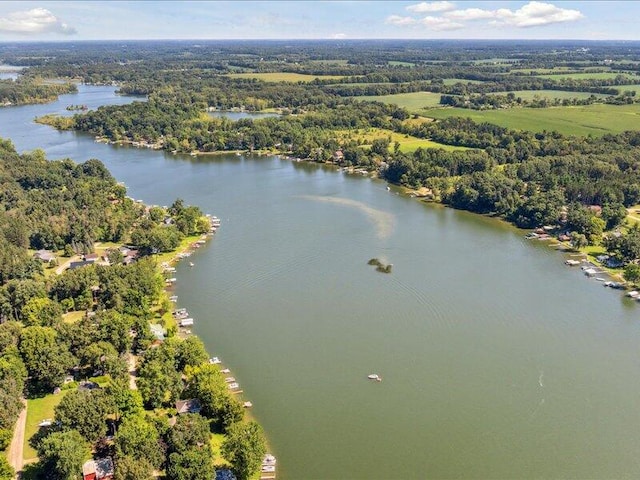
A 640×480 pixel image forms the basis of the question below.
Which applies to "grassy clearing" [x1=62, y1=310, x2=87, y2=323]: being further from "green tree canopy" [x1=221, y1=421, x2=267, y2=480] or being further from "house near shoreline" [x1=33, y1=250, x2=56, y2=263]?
"green tree canopy" [x1=221, y1=421, x2=267, y2=480]

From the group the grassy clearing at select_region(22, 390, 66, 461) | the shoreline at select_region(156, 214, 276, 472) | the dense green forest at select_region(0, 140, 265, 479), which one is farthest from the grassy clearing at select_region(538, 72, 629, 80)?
the grassy clearing at select_region(22, 390, 66, 461)

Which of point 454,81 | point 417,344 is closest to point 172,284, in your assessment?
point 417,344

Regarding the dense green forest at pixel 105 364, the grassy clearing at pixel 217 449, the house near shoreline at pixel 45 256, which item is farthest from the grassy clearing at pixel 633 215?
the house near shoreline at pixel 45 256

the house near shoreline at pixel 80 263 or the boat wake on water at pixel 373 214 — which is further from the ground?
the boat wake on water at pixel 373 214

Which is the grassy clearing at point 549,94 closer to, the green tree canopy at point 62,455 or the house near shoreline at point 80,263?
the house near shoreline at point 80,263

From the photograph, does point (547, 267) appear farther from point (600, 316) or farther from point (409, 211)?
point (409, 211)

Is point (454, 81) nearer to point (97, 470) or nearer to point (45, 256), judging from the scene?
point (45, 256)
